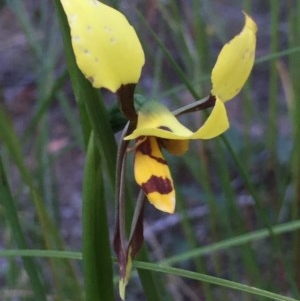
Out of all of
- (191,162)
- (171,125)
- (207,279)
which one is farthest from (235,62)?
(191,162)

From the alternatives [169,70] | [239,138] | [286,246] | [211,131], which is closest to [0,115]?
[211,131]

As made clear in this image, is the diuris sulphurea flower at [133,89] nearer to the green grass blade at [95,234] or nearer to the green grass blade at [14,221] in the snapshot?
the green grass blade at [95,234]

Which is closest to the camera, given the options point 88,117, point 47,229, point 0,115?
point 88,117

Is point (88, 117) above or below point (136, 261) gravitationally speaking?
above

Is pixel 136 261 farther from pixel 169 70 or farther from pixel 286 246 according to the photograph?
pixel 169 70

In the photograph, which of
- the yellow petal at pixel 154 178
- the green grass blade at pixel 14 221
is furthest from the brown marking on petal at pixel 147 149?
the green grass blade at pixel 14 221

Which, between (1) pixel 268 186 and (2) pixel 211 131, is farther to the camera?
(1) pixel 268 186

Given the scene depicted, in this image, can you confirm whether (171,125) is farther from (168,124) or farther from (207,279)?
(207,279)
